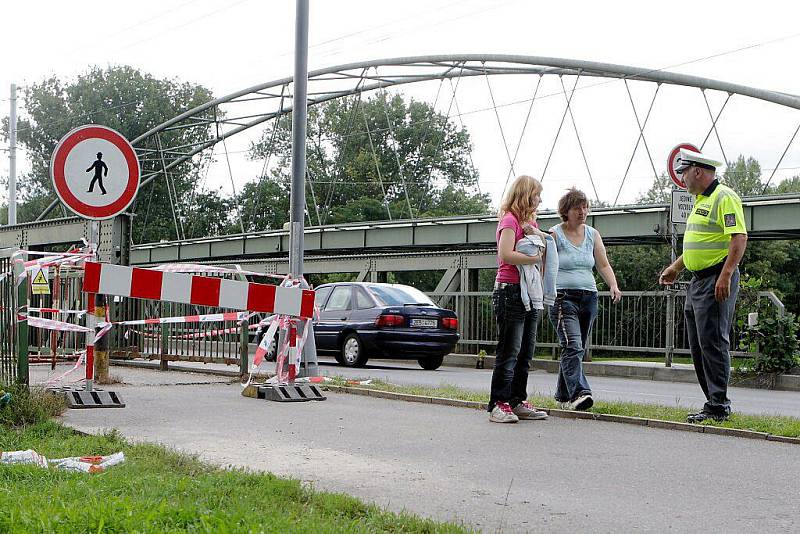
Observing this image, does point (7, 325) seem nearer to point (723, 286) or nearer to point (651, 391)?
point (723, 286)

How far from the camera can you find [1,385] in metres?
7.24

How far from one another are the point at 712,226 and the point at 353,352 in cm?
1115

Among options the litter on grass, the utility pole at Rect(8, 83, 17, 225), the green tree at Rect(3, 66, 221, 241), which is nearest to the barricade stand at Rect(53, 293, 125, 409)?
the litter on grass

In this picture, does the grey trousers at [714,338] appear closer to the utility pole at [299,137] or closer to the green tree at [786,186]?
the utility pole at [299,137]

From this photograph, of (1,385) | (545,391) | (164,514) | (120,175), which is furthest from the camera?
(545,391)

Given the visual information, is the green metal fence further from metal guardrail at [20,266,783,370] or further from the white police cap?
the white police cap

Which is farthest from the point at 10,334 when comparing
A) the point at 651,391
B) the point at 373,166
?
the point at 373,166

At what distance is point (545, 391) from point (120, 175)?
5682mm

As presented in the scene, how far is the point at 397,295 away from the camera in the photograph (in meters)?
18.1

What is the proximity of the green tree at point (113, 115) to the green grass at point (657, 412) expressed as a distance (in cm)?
6074

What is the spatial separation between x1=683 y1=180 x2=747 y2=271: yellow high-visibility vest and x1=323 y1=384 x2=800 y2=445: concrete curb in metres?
1.24

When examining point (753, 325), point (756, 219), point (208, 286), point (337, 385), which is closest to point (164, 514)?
point (208, 286)

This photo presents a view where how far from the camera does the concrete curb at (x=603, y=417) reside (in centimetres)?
690

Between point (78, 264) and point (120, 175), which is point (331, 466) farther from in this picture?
point (78, 264)
